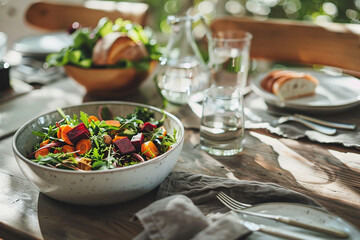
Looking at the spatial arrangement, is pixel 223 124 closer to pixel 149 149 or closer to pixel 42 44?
pixel 149 149

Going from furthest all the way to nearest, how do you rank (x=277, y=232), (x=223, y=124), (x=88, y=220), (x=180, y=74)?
(x=180, y=74) → (x=223, y=124) → (x=88, y=220) → (x=277, y=232)

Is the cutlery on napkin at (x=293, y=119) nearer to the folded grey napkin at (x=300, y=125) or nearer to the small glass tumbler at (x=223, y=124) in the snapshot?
the folded grey napkin at (x=300, y=125)

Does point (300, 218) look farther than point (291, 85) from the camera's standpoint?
No

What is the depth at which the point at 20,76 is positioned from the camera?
5.21ft

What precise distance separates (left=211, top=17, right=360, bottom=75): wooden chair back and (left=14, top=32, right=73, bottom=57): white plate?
33.5 inches

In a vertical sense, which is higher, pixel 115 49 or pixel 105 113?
pixel 115 49

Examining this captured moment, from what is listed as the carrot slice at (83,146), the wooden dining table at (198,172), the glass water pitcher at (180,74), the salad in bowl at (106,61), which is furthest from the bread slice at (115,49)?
the carrot slice at (83,146)

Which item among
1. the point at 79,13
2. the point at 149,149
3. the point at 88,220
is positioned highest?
the point at 79,13

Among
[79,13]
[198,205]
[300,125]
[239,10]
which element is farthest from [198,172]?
[239,10]

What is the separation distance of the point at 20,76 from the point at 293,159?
1215 millimetres

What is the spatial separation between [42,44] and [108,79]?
2.36 ft

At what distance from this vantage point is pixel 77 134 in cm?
82

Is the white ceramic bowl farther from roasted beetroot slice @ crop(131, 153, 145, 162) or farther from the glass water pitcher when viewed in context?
the glass water pitcher

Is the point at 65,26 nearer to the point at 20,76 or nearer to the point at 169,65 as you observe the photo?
the point at 20,76
